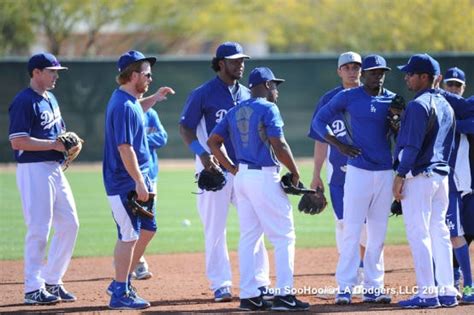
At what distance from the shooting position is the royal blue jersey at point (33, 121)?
8.12 meters

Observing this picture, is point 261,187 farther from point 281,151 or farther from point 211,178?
point 211,178

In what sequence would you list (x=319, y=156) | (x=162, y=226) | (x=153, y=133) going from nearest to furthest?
(x=319, y=156) < (x=153, y=133) < (x=162, y=226)

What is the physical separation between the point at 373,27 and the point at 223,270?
24.4 metres

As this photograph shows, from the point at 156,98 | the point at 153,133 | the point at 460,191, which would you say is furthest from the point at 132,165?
the point at 460,191

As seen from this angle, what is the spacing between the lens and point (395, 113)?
7.88m

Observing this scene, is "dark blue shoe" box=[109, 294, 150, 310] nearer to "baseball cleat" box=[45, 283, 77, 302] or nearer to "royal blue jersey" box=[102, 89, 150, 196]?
"baseball cleat" box=[45, 283, 77, 302]

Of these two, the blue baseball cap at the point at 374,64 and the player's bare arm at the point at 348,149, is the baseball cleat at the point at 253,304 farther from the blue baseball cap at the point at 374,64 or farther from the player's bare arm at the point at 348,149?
the blue baseball cap at the point at 374,64

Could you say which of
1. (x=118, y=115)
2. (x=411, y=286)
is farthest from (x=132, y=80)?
(x=411, y=286)

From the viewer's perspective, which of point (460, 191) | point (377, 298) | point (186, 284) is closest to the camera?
point (377, 298)

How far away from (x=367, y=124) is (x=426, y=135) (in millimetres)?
524

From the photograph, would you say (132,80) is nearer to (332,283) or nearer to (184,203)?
(332,283)

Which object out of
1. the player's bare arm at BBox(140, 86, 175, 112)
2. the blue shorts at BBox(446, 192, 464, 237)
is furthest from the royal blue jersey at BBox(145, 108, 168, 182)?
the blue shorts at BBox(446, 192, 464, 237)

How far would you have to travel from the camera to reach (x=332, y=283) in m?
9.30

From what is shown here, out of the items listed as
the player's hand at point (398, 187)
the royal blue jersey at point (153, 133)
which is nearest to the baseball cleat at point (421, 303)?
the player's hand at point (398, 187)
